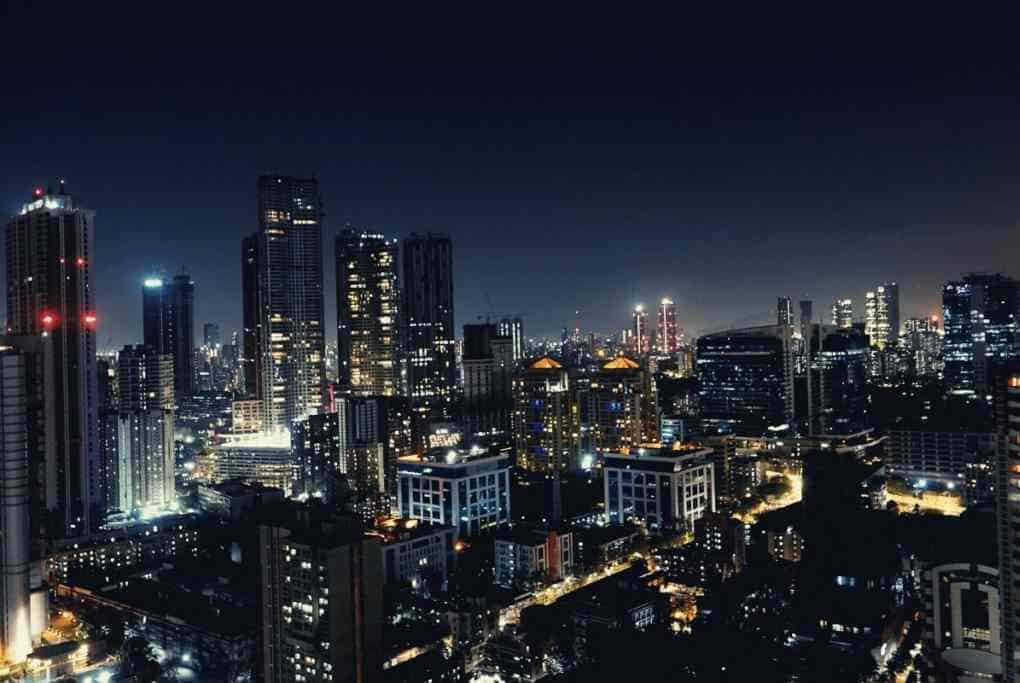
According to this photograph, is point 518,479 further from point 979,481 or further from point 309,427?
point 979,481

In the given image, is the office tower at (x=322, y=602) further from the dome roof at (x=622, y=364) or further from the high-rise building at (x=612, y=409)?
the dome roof at (x=622, y=364)

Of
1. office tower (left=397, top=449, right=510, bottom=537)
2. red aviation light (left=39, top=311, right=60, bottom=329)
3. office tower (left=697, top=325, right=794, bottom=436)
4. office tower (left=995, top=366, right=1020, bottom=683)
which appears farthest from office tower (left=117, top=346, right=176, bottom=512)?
office tower (left=995, top=366, right=1020, bottom=683)

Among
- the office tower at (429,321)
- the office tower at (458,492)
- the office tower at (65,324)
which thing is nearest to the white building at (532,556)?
the office tower at (458,492)

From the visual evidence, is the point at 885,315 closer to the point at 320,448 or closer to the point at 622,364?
the point at 622,364

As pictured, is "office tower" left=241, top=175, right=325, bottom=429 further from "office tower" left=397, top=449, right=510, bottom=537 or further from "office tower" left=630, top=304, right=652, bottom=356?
"office tower" left=630, top=304, right=652, bottom=356

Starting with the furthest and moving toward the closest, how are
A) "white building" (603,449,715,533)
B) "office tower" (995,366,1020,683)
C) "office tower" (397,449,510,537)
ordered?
1. "office tower" (397,449,510,537)
2. "white building" (603,449,715,533)
3. "office tower" (995,366,1020,683)
